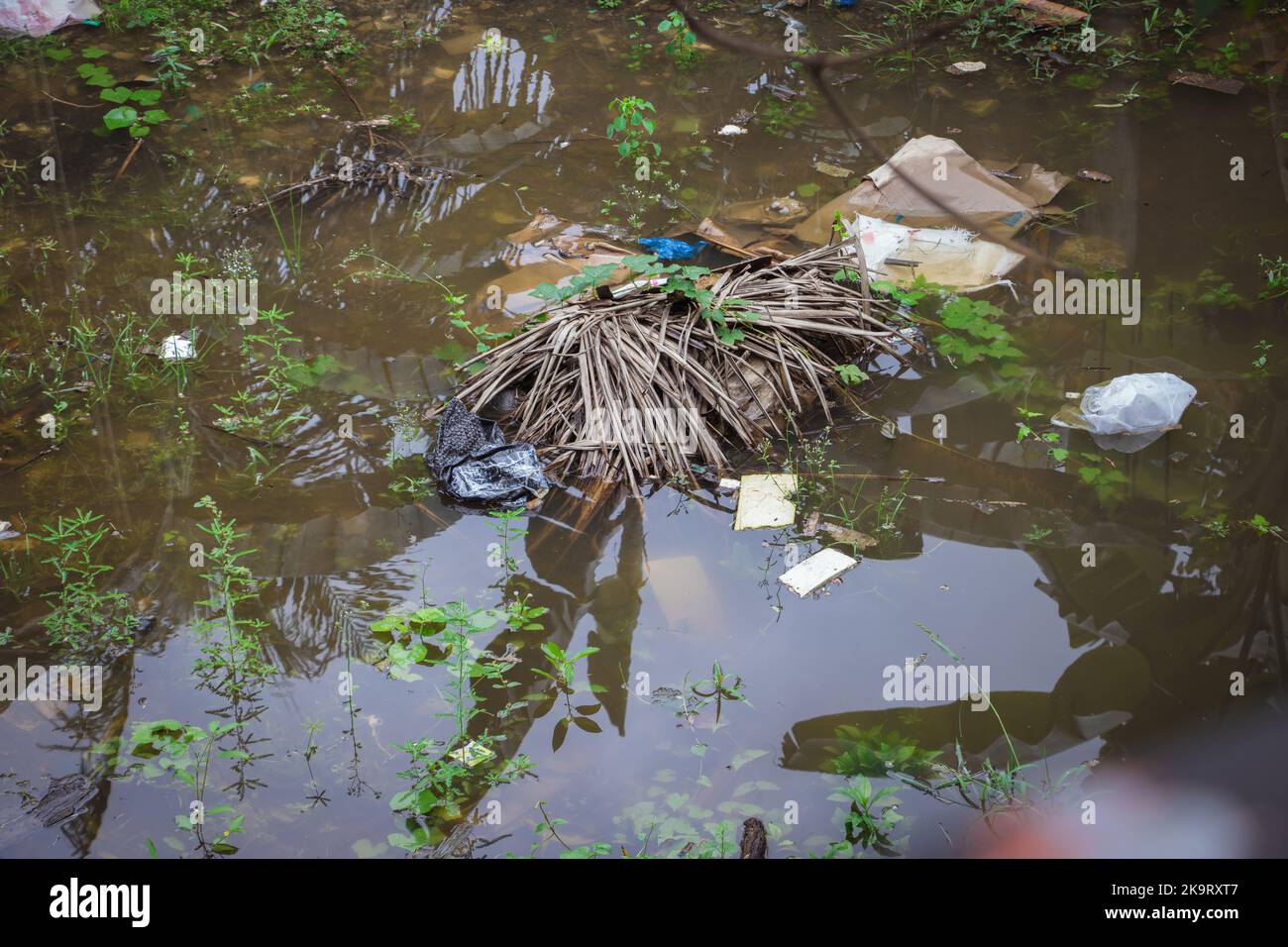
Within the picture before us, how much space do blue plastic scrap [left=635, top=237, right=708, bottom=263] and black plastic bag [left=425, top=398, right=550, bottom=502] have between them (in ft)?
4.20

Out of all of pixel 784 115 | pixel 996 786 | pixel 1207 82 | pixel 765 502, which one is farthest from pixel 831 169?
pixel 996 786

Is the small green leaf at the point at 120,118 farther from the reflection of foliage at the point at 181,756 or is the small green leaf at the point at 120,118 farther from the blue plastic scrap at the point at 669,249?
the reflection of foliage at the point at 181,756

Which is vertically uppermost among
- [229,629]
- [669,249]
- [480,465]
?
[669,249]

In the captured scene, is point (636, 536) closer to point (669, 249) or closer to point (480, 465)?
point (480, 465)

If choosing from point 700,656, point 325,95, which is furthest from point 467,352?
point 325,95

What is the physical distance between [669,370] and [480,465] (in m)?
0.79

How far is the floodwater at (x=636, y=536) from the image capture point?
2539 millimetres

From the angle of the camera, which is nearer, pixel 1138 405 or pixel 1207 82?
pixel 1138 405

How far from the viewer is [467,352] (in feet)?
13.2

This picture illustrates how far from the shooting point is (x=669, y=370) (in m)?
3.63

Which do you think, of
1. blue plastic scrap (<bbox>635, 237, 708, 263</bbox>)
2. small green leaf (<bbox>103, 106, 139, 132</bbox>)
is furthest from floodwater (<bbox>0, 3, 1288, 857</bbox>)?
blue plastic scrap (<bbox>635, 237, 708, 263</bbox>)

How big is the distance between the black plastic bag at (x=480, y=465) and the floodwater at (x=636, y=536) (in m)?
0.10

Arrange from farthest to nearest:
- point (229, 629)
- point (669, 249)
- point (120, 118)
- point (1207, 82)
Result: point (120, 118) < point (1207, 82) < point (669, 249) < point (229, 629)

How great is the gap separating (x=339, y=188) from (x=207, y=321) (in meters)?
1.18
